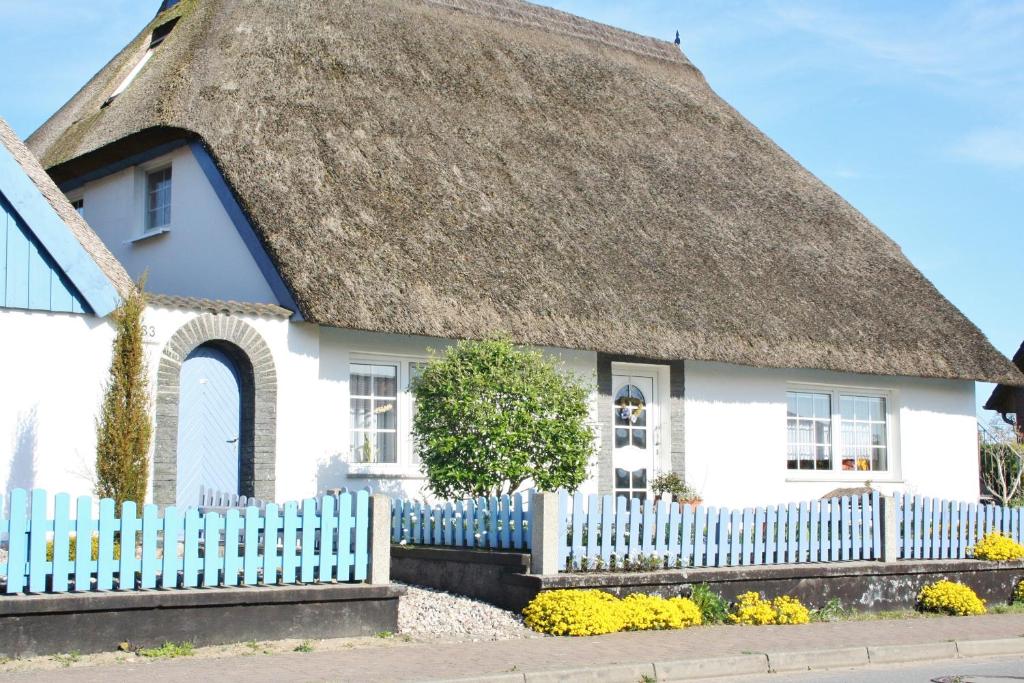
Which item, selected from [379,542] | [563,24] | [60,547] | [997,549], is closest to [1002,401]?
[563,24]

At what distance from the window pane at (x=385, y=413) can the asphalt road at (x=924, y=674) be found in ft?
24.5

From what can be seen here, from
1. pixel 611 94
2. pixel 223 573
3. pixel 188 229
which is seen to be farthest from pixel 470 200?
pixel 223 573

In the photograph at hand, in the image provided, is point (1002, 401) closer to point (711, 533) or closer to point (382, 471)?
point (382, 471)

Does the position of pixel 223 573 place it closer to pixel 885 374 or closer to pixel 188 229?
pixel 188 229

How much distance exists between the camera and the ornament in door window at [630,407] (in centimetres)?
Answer: 1828

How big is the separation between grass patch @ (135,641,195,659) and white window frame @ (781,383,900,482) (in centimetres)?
1255

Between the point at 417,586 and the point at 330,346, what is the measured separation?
12.4 feet

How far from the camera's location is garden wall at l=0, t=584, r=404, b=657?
8.73 metres

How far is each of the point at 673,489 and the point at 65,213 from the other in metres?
9.26

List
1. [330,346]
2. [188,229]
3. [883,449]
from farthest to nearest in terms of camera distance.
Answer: [883,449] < [188,229] < [330,346]

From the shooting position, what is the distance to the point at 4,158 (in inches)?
491

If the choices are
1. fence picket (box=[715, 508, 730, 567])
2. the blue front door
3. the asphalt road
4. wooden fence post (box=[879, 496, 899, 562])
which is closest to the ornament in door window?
wooden fence post (box=[879, 496, 899, 562])

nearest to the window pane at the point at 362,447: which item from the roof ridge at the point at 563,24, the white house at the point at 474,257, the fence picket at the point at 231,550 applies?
the white house at the point at 474,257

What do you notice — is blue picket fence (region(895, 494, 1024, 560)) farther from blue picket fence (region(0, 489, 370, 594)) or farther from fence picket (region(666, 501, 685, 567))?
blue picket fence (region(0, 489, 370, 594))
